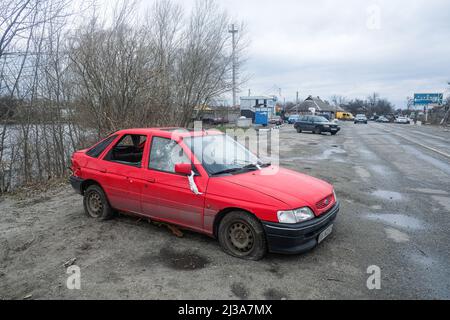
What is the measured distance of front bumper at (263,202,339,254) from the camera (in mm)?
3662

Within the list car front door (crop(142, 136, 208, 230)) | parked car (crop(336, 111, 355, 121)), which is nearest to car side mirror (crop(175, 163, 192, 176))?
car front door (crop(142, 136, 208, 230))

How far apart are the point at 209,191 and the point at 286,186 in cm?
97

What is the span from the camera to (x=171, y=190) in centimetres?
438

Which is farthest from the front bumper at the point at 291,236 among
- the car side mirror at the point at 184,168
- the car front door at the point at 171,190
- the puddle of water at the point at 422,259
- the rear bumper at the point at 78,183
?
the rear bumper at the point at 78,183

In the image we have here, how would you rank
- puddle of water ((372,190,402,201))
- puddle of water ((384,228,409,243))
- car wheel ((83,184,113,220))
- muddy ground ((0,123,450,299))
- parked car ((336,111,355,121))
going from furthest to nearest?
parked car ((336,111,355,121)) → puddle of water ((372,190,402,201)) → car wheel ((83,184,113,220)) → puddle of water ((384,228,409,243)) → muddy ground ((0,123,450,299))

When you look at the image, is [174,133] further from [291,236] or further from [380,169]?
[380,169]

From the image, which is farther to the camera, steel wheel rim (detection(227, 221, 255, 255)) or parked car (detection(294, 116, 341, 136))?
parked car (detection(294, 116, 341, 136))

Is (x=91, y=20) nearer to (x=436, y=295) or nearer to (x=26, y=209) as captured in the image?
(x=26, y=209)

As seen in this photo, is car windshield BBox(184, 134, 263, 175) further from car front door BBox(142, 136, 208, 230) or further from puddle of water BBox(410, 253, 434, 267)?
puddle of water BBox(410, 253, 434, 267)

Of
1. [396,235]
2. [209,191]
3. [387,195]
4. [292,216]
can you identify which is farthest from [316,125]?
[292,216]

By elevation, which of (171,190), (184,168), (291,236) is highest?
(184,168)

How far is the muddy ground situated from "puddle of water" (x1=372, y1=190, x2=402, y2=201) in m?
0.31

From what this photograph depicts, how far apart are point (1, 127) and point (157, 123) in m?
5.38
